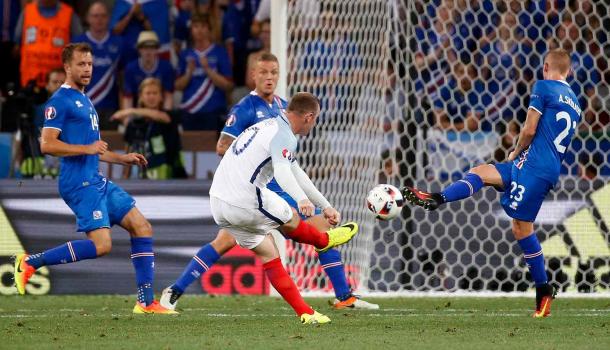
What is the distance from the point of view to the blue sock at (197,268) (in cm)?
949

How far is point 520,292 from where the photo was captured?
453 inches

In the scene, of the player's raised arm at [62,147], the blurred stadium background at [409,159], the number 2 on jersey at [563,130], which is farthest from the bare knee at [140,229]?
the number 2 on jersey at [563,130]

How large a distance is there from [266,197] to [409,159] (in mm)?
3909

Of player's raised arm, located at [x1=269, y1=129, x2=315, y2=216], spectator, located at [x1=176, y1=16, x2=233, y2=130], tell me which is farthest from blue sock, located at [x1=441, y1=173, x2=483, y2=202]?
spectator, located at [x1=176, y1=16, x2=233, y2=130]

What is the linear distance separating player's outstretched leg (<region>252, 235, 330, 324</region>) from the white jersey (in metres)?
0.35

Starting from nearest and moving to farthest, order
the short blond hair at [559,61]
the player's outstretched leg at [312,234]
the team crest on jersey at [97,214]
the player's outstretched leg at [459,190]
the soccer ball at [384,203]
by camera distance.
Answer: the player's outstretched leg at [312,234], the soccer ball at [384,203], the player's outstretched leg at [459,190], the short blond hair at [559,61], the team crest on jersey at [97,214]

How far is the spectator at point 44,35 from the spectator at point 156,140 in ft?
5.74

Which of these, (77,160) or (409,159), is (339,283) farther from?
(77,160)

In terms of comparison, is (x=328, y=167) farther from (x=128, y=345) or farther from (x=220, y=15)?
(x=128, y=345)

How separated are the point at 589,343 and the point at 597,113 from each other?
17.3ft

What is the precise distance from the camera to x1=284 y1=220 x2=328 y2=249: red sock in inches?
321

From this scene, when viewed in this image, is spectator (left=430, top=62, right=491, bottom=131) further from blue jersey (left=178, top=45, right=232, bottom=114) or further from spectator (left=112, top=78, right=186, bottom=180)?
blue jersey (left=178, top=45, right=232, bottom=114)

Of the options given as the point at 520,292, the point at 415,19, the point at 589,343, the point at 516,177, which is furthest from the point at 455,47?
the point at 589,343

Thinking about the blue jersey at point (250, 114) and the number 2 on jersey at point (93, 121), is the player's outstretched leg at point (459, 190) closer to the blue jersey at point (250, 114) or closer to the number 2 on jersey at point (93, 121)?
the blue jersey at point (250, 114)
